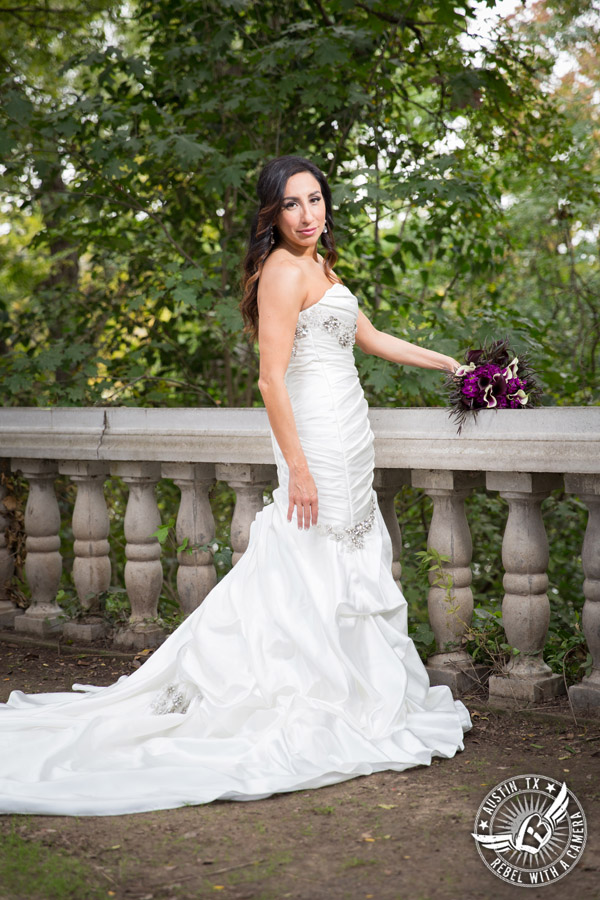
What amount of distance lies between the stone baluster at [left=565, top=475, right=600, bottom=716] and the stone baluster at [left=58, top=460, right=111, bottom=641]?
241 cm

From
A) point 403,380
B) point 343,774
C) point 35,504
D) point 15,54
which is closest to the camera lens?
point 343,774

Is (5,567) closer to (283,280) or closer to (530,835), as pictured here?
(283,280)

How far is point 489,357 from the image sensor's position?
11.5 ft

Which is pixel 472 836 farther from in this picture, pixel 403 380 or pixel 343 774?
pixel 403 380

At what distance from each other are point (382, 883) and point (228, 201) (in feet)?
17.8

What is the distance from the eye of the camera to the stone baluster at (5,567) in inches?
195

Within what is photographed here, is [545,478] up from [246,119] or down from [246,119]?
down

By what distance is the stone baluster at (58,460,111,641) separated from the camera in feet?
14.9

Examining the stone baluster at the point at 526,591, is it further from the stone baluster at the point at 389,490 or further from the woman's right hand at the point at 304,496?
the woman's right hand at the point at 304,496

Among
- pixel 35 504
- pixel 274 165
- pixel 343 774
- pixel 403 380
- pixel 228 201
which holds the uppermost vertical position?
→ pixel 228 201

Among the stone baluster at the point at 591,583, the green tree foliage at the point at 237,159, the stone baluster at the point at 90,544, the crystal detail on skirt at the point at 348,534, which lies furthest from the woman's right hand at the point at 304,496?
the green tree foliage at the point at 237,159

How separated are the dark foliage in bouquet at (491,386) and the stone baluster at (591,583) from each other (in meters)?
0.37

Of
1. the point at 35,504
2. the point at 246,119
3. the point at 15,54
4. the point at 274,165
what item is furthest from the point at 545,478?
the point at 15,54

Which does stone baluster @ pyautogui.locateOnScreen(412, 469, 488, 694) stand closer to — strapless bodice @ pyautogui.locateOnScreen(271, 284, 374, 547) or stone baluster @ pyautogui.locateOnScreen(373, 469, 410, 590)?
stone baluster @ pyautogui.locateOnScreen(373, 469, 410, 590)
